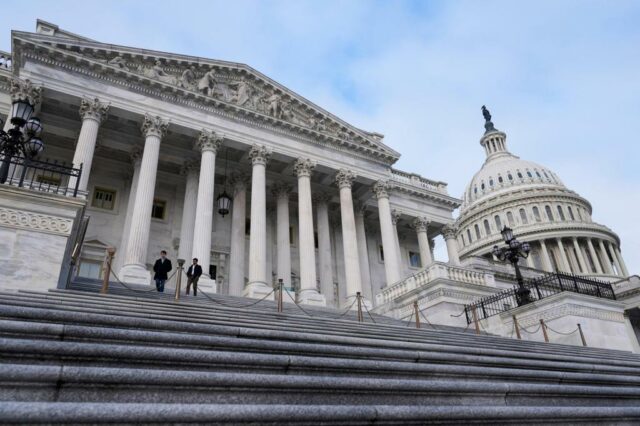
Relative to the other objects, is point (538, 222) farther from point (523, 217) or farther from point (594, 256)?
point (594, 256)

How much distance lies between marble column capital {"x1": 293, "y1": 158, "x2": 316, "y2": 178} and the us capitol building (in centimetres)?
7

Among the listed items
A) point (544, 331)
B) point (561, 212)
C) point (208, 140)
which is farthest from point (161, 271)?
point (561, 212)

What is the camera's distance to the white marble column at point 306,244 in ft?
75.8

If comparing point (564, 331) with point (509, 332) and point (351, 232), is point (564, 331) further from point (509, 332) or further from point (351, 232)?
point (351, 232)

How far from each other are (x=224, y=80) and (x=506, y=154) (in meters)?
95.5

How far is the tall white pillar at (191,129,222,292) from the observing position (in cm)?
2066

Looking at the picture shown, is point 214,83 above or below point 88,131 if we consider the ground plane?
above

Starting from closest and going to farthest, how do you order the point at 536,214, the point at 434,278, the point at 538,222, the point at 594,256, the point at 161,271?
the point at 161,271 < the point at 434,278 < the point at 594,256 < the point at 538,222 < the point at 536,214

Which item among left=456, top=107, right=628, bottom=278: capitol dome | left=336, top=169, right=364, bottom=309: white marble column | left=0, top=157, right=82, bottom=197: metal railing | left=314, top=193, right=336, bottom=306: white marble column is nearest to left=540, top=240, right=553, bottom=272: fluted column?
left=456, top=107, right=628, bottom=278: capitol dome

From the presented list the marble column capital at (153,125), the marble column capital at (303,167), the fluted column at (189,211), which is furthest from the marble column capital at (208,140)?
the marble column capital at (303,167)

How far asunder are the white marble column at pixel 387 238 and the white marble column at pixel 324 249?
11.8 ft

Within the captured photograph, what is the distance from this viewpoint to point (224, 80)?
26.6 meters

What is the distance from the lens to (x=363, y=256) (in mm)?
30062

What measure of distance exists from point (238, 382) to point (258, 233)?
19443 mm
